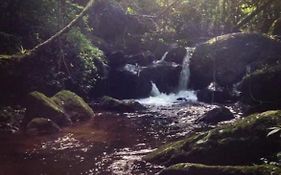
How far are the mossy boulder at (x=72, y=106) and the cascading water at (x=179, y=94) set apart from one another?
193 inches

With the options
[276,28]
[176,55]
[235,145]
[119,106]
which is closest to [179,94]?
[176,55]

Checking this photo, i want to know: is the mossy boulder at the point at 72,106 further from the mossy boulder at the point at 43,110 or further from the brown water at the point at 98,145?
the mossy boulder at the point at 43,110

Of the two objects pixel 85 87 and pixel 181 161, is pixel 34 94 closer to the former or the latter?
pixel 85 87

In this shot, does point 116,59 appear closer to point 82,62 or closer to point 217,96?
point 82,62

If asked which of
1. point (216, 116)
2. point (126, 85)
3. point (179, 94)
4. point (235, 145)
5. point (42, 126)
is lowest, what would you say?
point (235, 145)

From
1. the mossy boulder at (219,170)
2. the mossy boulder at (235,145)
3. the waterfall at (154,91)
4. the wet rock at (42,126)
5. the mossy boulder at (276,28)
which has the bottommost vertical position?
the mossy boulder at (219,170)

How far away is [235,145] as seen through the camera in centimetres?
971

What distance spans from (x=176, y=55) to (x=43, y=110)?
13092 millimetres

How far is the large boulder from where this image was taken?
23.0 metres

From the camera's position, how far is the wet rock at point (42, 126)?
1432cm

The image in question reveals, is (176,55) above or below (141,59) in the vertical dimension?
above

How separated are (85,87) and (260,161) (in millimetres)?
12620

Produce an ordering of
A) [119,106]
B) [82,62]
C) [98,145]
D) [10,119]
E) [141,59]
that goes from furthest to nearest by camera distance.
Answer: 1. [141,59]
2. [82,62]
3. [119,106]
4. [10,119]
5. [98,145]

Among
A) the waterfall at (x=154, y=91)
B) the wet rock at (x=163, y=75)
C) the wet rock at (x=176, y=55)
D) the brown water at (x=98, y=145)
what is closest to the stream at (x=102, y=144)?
the brown water at (x=98, y=145)
